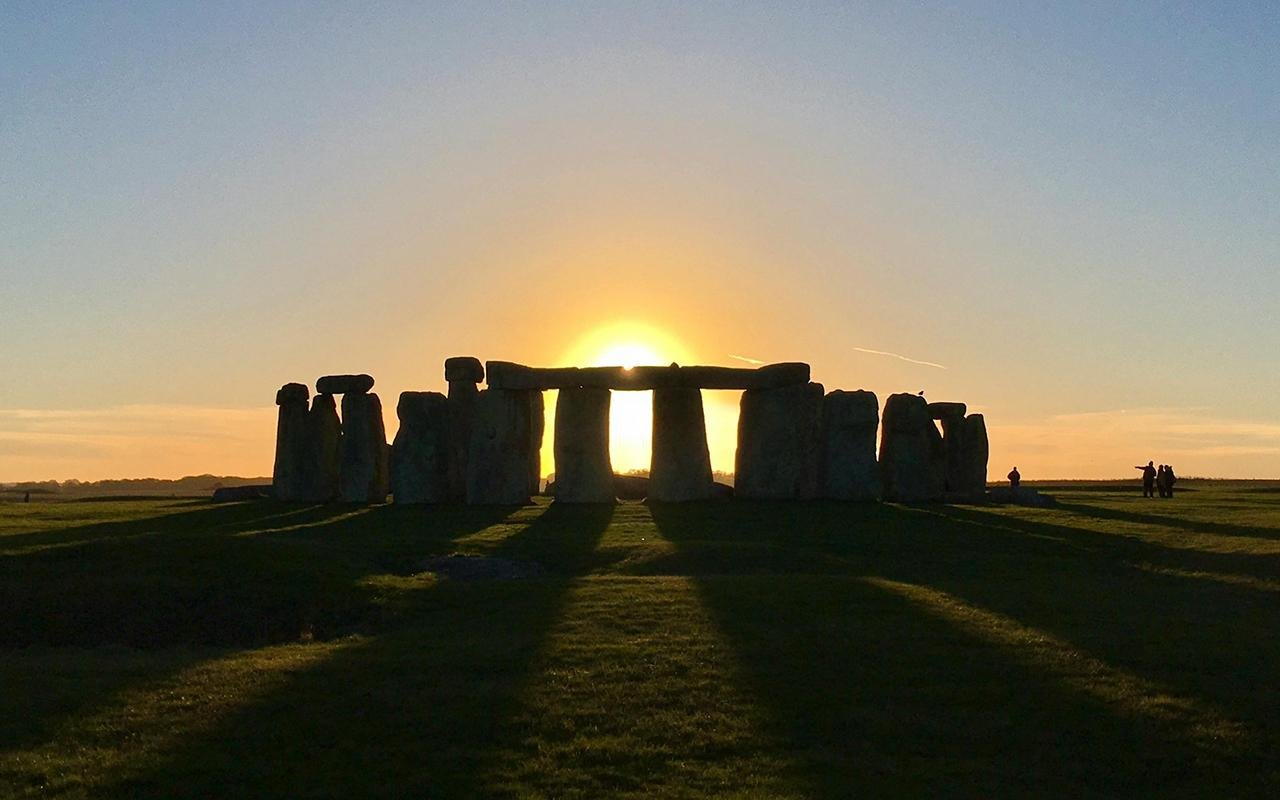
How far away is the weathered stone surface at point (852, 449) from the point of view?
147 ft

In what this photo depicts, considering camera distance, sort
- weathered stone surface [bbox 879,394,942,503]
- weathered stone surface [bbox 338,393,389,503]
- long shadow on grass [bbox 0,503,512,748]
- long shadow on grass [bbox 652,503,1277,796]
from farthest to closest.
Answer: weathered stone surface [bbox 338,393,389,503] → weathered stone surface [bbox 879,394,942,503] → long shadow on grass [bbox 0,503,512,748] → long shadow on grass [bbox 652,503,1277,796]

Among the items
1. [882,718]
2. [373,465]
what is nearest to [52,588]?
[882,718]

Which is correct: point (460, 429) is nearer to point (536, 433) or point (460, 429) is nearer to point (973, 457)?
point (536, 433)

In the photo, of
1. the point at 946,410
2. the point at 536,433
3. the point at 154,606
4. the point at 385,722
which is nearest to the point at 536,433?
the point at 536,433

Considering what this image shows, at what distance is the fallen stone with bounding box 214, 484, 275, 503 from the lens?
2068 inches

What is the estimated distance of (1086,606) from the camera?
22453mm

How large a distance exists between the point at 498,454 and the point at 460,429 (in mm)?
2564

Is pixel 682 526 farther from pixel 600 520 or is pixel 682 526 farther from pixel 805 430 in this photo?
pixel 805 430

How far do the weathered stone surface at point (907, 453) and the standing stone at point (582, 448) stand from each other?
951 centimetres

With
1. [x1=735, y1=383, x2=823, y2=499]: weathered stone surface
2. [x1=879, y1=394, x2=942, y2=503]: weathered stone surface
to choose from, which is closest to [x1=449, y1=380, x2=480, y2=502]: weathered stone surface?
[x1=735, y1=383, x2=823, y2=499]: weathered stone surface

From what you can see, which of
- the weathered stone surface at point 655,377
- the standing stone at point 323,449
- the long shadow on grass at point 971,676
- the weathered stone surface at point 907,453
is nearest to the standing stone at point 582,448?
the weathered stone surface at point 655,377

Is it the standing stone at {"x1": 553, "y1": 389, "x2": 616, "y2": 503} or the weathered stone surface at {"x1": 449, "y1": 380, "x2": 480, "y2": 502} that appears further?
the weathered stone surface at {"x1": 449, "y1": 380, "x2": 480, "y2": 502}

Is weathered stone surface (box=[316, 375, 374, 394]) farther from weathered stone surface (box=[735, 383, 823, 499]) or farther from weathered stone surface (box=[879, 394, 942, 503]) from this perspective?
weathered stone surface (box=[879, 394, 942, 503])

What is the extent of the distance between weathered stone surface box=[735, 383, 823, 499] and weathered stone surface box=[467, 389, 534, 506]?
23.3 ft
